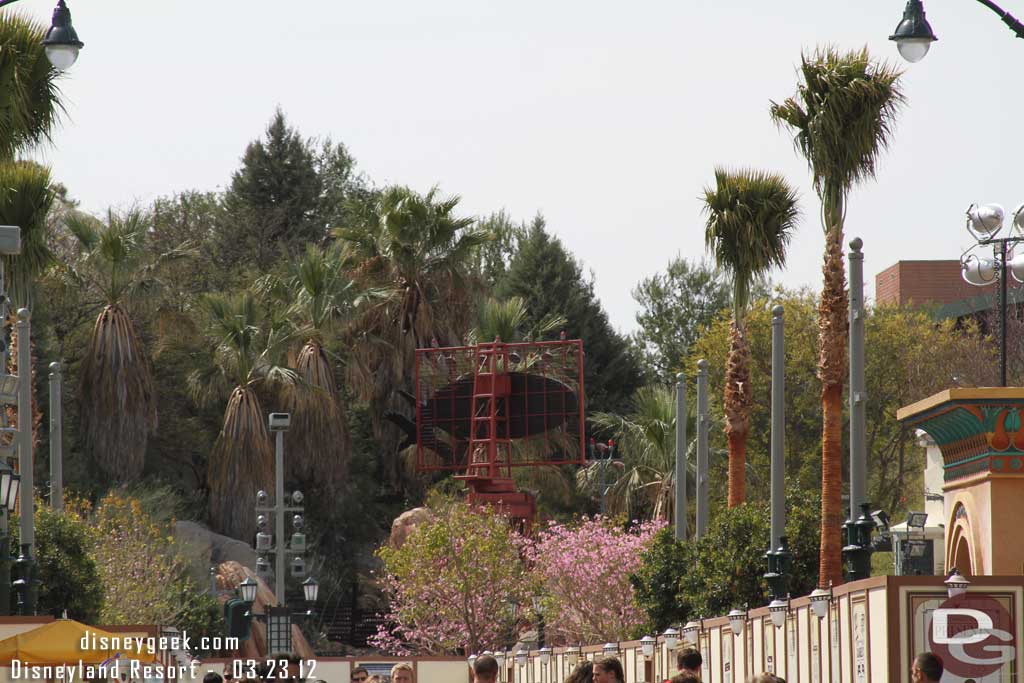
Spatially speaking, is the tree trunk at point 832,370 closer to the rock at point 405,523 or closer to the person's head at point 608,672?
the person's head at point 608,672

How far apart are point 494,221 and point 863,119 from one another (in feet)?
189

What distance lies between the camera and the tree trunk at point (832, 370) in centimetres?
2775

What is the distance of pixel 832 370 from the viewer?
28.5m

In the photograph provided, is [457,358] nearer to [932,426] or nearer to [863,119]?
[863,119]

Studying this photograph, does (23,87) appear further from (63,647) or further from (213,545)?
(213,545)

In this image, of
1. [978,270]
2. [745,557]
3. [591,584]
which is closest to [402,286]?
[591,584]

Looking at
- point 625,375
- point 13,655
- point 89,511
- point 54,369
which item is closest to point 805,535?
point 13,655

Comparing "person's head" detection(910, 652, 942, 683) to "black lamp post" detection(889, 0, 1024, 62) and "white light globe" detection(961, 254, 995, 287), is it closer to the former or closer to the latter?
"black lamp post" detection(889, 0, 1024, 62)

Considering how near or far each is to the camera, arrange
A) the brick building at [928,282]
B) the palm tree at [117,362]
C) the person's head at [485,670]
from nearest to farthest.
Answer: the person's head at [485,670] → the palm tree at [117,362] → the brick building at [928,282]

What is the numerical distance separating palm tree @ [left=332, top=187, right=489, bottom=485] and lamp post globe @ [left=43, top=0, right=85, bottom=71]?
3960cm

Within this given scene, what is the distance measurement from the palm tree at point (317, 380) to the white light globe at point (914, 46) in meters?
39.1

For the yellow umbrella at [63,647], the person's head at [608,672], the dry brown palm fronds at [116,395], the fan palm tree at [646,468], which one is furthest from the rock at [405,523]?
the person's head at [608,672]

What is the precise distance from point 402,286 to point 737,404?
25.6m

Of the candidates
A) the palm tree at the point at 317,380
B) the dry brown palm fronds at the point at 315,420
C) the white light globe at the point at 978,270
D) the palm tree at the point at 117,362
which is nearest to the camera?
the white light globe at the point at 978,270
